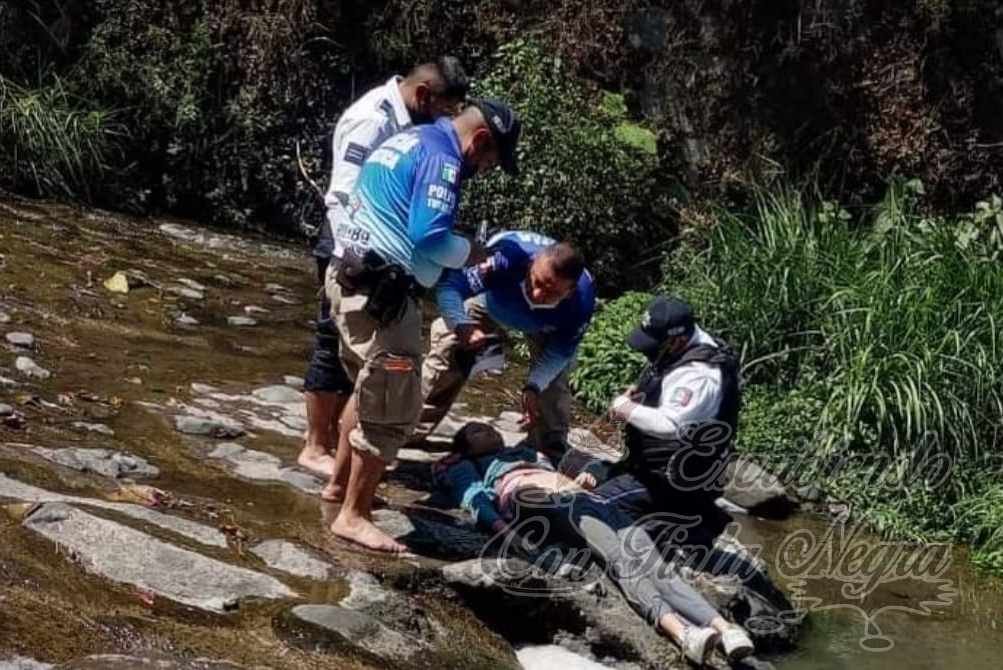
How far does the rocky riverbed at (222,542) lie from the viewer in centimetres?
426

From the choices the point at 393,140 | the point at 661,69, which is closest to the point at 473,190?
the point at 661,69

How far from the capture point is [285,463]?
20.0ft

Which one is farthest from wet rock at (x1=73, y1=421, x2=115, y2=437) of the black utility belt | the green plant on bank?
the green plant on bank

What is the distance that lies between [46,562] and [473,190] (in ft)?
20.8

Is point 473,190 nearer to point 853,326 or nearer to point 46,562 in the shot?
point 853,326

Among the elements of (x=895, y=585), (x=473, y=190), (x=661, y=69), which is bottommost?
(x=895, y=585)

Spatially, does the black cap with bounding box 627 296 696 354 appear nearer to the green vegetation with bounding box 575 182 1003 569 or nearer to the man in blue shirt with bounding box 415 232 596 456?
the man in blue shirt with bounding box 415 232 596 456

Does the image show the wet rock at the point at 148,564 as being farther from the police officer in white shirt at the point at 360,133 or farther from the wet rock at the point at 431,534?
the police officer in white shirt at the point at 360,133

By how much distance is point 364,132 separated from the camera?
18.4 feet

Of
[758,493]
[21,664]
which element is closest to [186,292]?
[758,493]

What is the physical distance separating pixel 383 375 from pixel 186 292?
416cm

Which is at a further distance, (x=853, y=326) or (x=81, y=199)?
(x=81, y=199)

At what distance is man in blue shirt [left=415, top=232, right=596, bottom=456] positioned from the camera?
5.81 meters

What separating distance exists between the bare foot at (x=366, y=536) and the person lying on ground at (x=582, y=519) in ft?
1.96
